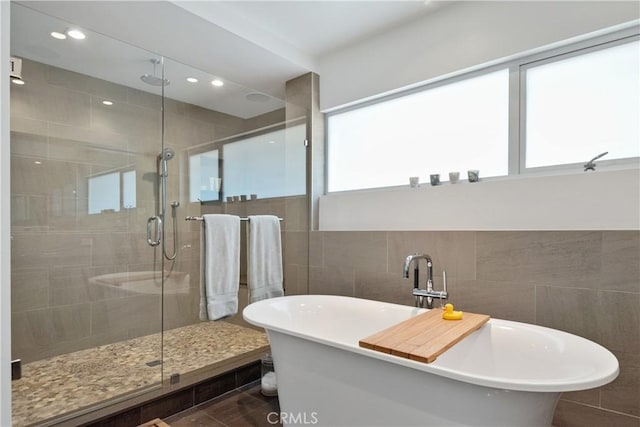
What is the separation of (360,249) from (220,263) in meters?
1.10

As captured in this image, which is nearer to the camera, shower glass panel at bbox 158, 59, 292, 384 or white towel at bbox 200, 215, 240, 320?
white towel at bbox 200, 215, 240, 320

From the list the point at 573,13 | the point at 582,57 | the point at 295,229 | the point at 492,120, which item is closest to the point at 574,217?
the point at 492,120

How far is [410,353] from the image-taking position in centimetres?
129

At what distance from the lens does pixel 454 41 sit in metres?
2.40

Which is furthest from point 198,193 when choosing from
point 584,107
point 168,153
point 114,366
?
point 584,107

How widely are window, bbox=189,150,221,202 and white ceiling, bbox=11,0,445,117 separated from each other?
1.57 ft

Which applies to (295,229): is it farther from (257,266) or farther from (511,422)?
(511,422)

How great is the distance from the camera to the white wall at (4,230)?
1.30 m

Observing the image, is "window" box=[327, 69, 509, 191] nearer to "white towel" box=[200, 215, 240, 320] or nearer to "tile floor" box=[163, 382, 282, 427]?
"white towel" box=[200, 215, 240, 320]

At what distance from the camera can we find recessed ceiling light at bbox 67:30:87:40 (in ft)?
7.41

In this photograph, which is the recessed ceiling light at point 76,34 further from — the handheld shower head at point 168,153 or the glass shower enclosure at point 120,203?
the handheld shower head at point 168,153

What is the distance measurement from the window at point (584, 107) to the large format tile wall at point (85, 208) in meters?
2.06

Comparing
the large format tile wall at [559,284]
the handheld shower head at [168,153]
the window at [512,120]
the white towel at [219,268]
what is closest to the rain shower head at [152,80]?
the handheld shower head at [168,153]

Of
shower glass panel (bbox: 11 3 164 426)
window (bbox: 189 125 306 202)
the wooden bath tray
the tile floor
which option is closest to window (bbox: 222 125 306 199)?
window (bbox: 189 125 306 202)
